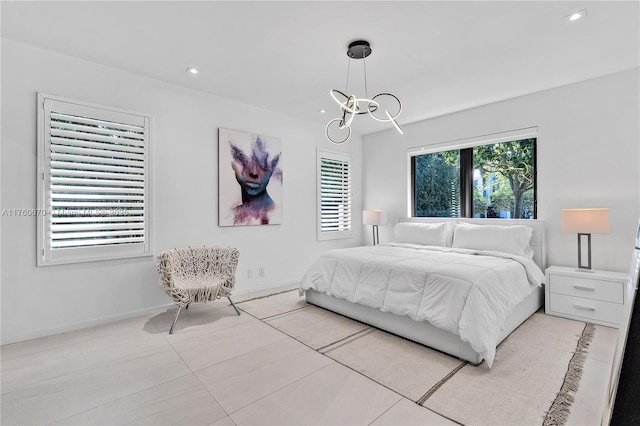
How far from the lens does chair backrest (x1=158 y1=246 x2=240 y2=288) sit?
3.43m

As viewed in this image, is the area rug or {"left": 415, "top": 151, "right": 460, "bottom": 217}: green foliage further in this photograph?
{"left": 415, "top": 151, "right": 460, "bottom": 217}: green foliage

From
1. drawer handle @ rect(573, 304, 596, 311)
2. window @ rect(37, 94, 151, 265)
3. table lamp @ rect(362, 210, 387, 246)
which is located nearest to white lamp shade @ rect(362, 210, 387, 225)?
table lamp @ rect(362, 210, 387, 246)

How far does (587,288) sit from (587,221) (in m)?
0.68

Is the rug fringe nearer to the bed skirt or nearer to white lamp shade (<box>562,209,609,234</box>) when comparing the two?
→ the bed skirt

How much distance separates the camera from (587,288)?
10.5 feet

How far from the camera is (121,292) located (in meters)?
3.35

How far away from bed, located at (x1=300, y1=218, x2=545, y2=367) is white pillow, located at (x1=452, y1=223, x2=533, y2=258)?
10 mm

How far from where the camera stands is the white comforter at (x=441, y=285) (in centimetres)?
239

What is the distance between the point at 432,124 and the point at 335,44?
277 centimetres

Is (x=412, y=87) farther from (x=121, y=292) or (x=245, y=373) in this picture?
(x=121, y=292)

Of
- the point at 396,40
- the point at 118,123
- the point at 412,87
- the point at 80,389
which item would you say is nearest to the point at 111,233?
the point at 118,123

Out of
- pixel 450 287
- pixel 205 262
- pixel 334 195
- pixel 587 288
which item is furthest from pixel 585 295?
pixel 205 262

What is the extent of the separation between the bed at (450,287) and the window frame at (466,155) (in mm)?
494

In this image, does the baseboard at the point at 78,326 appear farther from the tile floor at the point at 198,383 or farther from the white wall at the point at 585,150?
the white wall at the point at 585,150
